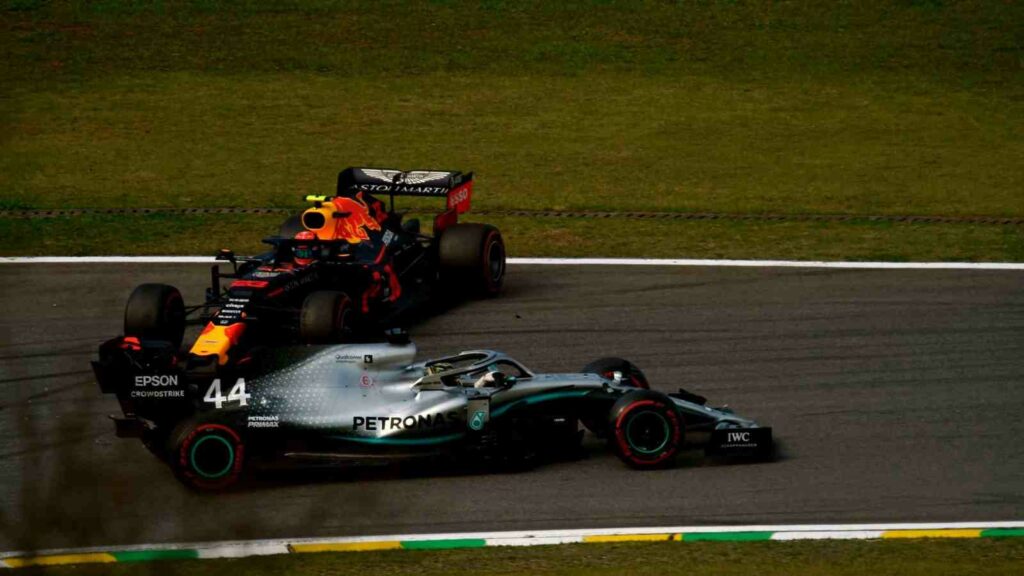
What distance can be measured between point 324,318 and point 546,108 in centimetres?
1311

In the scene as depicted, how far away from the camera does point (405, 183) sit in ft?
61.3

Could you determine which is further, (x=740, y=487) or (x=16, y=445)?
(x=16, y=445)

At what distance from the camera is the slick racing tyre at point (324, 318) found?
15.2m

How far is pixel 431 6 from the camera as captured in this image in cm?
3178

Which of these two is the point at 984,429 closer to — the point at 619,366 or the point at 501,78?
the point at 619,366

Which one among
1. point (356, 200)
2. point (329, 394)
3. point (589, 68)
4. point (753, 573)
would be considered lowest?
point (753, 573)

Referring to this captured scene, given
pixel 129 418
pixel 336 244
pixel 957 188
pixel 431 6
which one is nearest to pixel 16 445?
pixel 129 418

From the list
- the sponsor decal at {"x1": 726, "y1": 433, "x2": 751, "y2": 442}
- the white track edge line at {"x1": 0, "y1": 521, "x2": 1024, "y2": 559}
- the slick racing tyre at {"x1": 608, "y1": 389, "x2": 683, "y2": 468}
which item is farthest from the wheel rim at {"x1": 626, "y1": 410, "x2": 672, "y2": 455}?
the white track edge line at {"x1": 0, "y1": 521, "x2": 1024, "y2": 559}

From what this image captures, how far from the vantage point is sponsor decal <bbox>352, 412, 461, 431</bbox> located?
42.1 feet

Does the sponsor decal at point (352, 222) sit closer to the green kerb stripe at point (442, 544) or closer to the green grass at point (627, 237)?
the green grass at point (627, 237)

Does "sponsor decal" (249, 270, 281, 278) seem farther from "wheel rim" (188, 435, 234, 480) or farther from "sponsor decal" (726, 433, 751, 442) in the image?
"sponsor decal" (726, 433, 751, 442)

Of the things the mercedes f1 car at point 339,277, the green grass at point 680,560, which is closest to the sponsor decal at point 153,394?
the mercedes f1 car at point 339,277

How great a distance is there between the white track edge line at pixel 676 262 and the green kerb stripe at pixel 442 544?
804 centimetres

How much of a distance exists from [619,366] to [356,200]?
4.62 m
